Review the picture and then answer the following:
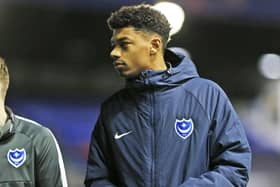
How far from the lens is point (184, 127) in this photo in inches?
78.2

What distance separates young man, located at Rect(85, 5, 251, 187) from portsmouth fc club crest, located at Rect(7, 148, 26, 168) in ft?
0.71

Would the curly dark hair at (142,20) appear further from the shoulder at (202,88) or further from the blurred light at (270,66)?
the blurred light at (270,66)

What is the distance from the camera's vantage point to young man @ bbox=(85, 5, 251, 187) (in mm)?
1961

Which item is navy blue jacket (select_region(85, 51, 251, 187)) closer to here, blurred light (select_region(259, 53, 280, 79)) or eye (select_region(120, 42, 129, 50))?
eye (select_region(120, 42, 129, 50))

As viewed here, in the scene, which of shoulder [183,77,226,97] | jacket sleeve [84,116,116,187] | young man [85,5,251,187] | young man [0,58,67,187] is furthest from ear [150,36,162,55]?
young man [0,58,67,187]

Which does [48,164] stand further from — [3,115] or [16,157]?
→ [3,115]

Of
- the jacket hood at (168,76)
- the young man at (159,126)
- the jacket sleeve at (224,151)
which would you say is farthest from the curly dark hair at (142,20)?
the jacket sleeve at (224,151)

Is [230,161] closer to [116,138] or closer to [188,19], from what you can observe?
[116,138]

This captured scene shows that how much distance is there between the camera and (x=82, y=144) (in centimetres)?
879

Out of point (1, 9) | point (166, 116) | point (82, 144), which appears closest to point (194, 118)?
point (166, 116)

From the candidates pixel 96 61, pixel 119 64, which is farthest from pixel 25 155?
pixel 96 61

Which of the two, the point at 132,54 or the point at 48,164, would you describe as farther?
the point at 48,164

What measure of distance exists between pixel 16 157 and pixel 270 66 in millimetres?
10387

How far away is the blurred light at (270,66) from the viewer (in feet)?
39.6
